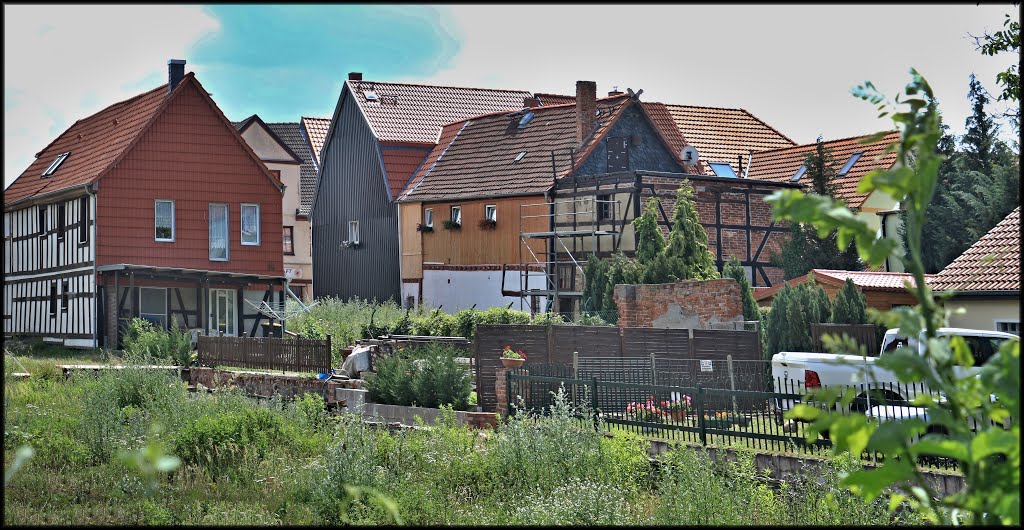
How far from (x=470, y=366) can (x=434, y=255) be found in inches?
954

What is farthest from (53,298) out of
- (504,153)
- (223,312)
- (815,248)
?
(815,248)

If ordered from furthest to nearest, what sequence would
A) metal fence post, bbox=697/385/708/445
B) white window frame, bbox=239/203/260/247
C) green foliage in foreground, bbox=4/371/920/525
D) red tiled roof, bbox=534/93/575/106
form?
1. red tiled roof, bbox=534/93/575/106
2. white window frame, bbox=239/203/260/247
3. metal fence post, bbox=697/385/708/445
4. green foliage in foreground, bbox=4/371/920/525

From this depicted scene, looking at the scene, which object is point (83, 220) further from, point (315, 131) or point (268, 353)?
point (315, 131)

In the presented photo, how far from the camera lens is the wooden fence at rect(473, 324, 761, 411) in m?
21.2

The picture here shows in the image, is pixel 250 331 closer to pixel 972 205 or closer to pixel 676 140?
pixel 676 140

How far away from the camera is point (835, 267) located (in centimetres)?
3912

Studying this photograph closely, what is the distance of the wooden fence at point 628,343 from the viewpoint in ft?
69.6

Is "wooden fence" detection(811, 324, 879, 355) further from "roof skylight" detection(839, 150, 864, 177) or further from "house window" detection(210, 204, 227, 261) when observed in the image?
"house window" detection(210, 204, 227, 261)

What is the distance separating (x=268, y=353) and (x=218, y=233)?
1282 centimetres

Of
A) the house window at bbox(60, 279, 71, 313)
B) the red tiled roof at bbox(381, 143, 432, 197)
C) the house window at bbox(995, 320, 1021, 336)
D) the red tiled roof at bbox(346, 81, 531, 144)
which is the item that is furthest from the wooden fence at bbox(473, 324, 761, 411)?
the red tiled roof at bbox(346, 81, 531, 144)

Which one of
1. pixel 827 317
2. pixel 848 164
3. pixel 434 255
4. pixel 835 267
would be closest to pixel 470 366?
pixel 827 317

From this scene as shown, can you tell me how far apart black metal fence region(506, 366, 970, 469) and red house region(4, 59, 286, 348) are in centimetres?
1965

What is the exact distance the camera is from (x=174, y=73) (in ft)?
131

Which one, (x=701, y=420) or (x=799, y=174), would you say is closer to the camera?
(x=701, y=420)
